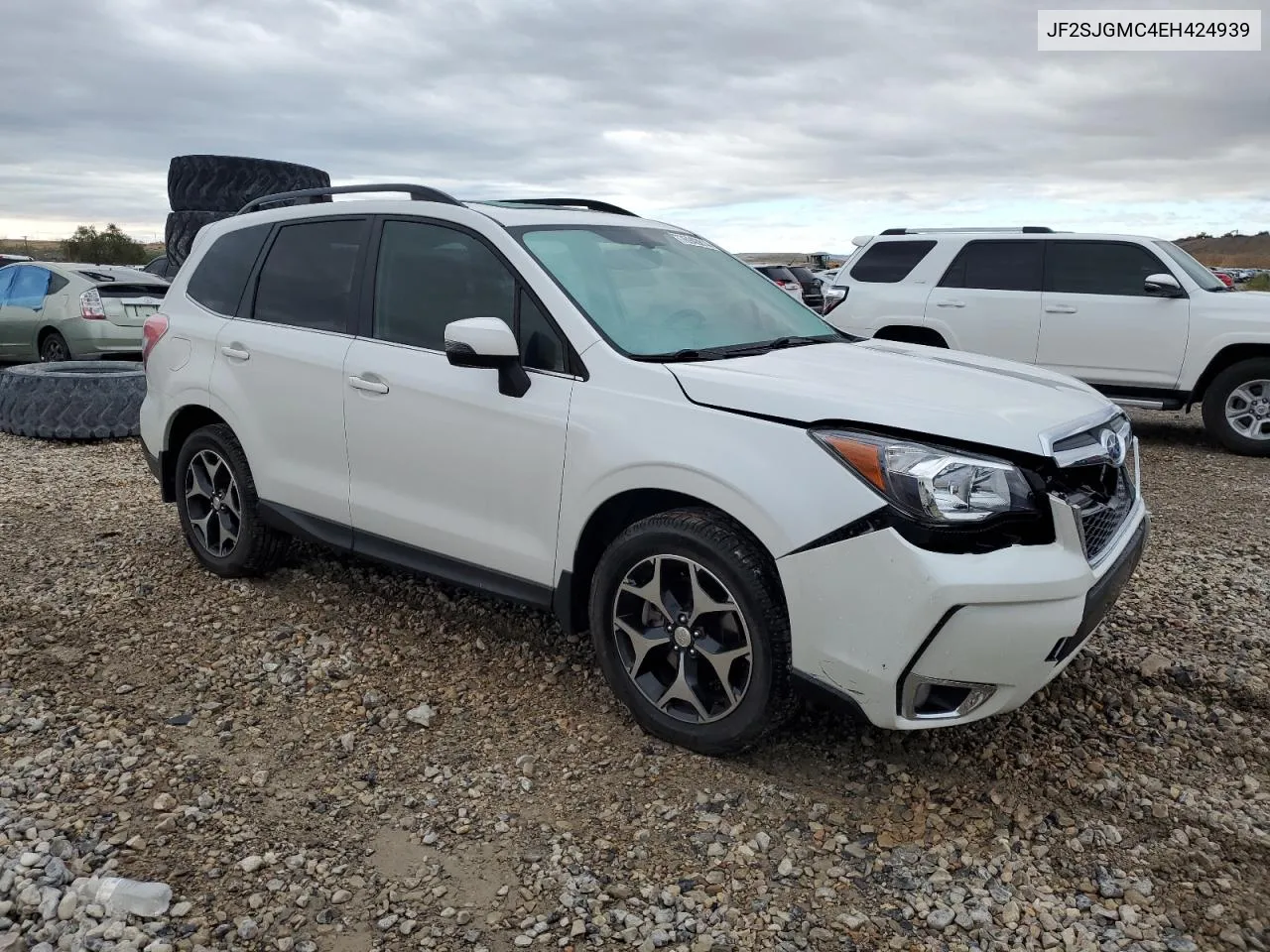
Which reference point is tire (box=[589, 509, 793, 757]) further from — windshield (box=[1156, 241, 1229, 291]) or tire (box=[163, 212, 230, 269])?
tire (box=[163, 212, 230, 269])

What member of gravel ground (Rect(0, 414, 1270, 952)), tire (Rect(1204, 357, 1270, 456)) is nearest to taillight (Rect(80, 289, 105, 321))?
gravel ground (Rect(0, 414, 1270, 952))

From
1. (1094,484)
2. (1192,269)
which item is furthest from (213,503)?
(1192,269)

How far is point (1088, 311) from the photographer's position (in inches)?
359

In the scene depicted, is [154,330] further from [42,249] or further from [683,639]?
[42,249]

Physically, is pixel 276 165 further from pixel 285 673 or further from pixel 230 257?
pixel 285 673

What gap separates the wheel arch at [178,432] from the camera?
4980 millimetres

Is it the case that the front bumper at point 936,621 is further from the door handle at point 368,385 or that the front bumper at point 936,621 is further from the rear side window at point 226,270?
the rear side window at point 226,270

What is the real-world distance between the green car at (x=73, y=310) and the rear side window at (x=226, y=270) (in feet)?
21.7

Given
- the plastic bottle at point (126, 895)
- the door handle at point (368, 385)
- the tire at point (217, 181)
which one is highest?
the tire at point (217, 181)

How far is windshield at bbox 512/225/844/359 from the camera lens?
363cm

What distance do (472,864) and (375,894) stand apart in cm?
27

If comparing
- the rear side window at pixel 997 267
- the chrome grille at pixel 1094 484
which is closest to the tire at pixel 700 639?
the chrome grille at pixel 1094 484

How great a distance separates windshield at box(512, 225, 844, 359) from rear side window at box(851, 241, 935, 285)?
5.81 meters

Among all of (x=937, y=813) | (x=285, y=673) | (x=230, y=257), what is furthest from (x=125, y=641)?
(x=937, y=813)
